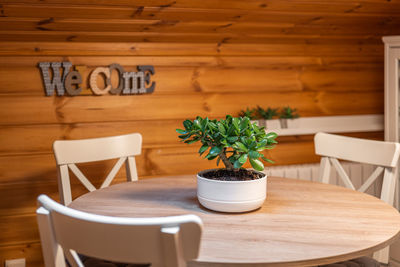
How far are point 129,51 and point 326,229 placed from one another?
1.83 metres

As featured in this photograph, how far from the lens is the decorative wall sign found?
260 centimetres

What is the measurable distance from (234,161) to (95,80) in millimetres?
1503

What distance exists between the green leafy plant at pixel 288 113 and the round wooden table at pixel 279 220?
3.85 feet

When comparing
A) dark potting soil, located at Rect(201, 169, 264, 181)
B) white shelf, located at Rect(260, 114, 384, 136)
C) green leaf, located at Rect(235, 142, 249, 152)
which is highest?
green leaf, located at Rect(235, 142, 249, 152)

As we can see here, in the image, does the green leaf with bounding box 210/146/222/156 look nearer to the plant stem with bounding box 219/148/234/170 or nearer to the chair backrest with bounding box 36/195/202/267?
the plant stem with bounding box 219/148/234/170

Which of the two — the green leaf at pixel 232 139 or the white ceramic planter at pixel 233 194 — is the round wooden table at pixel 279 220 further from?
the green leaf at pixel 232 139

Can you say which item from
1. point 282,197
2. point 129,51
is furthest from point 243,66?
point 282,197

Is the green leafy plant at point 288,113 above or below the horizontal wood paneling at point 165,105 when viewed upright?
below

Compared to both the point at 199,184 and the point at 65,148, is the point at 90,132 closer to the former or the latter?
the point at 65,148

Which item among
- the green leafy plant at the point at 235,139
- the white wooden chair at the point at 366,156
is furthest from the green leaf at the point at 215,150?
the white wooden chair at the point at 366,156

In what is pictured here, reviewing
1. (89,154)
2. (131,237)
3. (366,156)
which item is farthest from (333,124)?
(131,237)

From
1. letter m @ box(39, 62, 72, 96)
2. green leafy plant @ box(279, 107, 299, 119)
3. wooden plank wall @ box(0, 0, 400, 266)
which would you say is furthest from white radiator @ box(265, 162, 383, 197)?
letter m @ box(39, 62, 72, 96)

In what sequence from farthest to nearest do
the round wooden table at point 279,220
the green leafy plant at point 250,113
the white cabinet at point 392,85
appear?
the green leafy plant at point 250,113
the white cabinet at point 392,85
the round wooden table at point 279,220

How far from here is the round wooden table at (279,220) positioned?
114 centimetres
